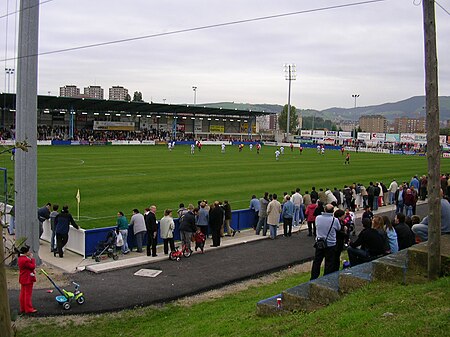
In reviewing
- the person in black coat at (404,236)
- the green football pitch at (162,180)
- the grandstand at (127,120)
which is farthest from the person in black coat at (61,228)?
the grandstand at (127,120)

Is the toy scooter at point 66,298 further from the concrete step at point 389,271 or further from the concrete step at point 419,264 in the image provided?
the concrete step at point 419,264

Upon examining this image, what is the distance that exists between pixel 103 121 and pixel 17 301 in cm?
7832

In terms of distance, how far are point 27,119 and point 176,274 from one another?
5.96 metres

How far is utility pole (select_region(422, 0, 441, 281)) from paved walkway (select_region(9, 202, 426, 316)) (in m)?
Result: 5.62

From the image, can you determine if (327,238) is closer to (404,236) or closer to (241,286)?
(404,236)

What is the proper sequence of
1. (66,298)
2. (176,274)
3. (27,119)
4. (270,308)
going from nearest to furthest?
1. (270,308)
2. (66,298)
3. (176,274)
4. (27,119)

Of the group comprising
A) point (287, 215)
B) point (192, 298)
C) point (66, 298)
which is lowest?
point (192, 298)

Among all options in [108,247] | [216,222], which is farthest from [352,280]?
[108,247]

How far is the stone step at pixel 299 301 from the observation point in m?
8.12

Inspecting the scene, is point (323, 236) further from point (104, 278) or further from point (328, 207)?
point (104, 278)

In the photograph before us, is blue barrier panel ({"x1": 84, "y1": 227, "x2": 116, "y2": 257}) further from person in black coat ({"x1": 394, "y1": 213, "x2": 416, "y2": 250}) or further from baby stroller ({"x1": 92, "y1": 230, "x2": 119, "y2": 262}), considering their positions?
person in black coat ({"x1": 394, "y1": 213, "x2": 416, "y2": 250})

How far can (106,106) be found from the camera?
79.2m

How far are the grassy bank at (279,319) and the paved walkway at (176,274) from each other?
1.38 feet

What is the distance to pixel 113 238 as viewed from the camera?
48.4 feet
